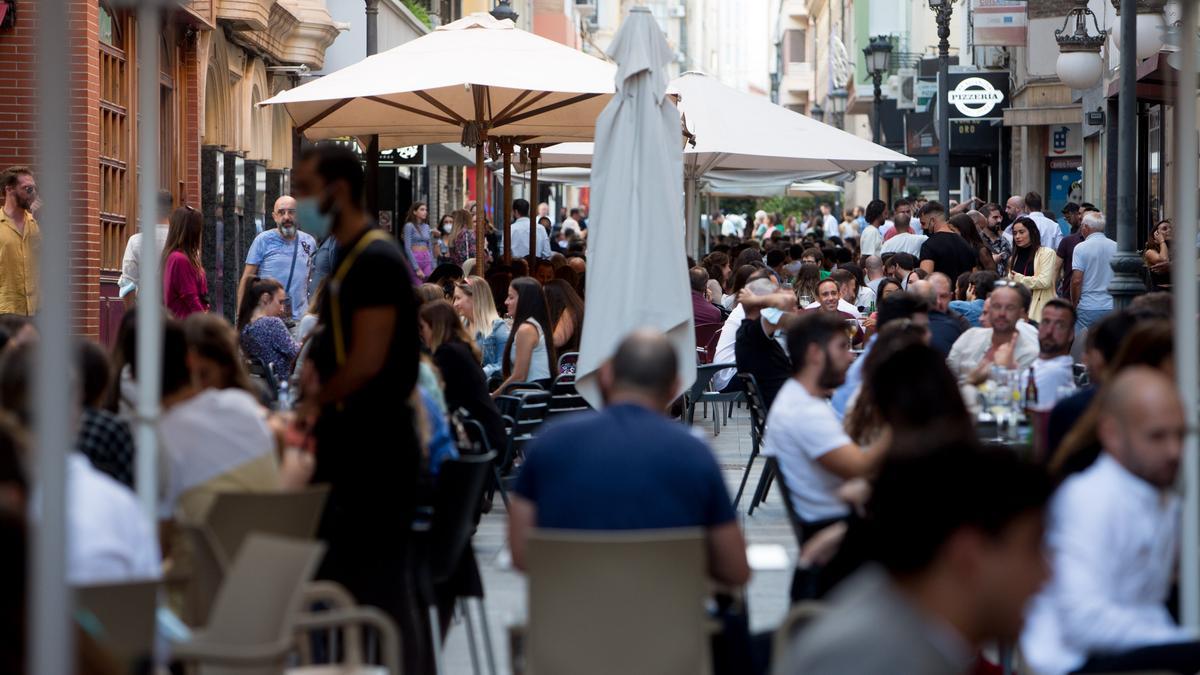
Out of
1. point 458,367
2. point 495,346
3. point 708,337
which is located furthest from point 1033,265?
point 458,367

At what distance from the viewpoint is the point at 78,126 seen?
14.2 m

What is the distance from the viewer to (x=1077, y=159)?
30922mm

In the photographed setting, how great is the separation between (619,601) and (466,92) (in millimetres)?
10246

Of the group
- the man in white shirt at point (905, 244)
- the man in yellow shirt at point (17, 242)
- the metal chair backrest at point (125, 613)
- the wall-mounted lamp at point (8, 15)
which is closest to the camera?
the metal chair backrest at point (125, 613)

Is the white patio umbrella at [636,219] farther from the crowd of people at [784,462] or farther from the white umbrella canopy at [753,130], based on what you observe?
the white umbrella canopy at [753,130]

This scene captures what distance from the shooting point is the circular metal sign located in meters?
30.0

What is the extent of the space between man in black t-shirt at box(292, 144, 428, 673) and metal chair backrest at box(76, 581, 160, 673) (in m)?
1.93

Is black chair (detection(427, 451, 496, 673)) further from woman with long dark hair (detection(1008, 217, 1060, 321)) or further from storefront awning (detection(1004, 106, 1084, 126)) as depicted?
storefront awning (detection(1004, 106, 1084, 126))

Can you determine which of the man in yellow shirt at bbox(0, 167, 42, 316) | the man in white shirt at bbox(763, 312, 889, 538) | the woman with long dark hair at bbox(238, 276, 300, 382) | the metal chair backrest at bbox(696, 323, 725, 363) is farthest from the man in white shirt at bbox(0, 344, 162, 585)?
the metal chair backrest at bbox(696, 323, 725, 363)

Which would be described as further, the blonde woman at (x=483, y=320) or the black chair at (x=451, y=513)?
the blonde woman at (x=483, y=320)

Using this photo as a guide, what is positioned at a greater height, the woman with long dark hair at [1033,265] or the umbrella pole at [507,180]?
the umbrella pole at [507,180]

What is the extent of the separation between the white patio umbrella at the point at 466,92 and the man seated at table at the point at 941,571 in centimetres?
906

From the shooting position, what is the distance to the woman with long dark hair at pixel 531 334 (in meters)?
11.5

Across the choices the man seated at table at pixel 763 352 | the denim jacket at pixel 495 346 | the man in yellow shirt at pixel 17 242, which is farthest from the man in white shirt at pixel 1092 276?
the man in yellow shirt at pixel 17 242
